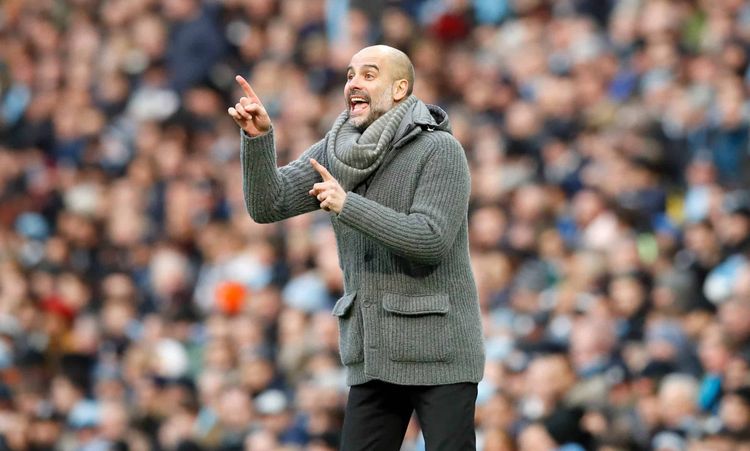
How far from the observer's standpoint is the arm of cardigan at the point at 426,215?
505 centimetres

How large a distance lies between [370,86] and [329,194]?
48cm

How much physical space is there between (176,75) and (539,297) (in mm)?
5314

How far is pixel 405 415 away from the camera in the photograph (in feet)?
18.0

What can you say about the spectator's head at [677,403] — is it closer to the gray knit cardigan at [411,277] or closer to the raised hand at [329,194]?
the gray knit cardigan at [411,277]

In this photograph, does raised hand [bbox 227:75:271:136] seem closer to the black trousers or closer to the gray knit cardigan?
the gray knit cardigan

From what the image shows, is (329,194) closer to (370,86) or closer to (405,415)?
(370,86)

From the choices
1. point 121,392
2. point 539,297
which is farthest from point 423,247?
point 121,392

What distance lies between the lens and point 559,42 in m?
12.4

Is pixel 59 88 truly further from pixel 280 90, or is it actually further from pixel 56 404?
pixel 56 404

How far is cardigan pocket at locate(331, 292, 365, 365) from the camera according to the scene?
5332mm

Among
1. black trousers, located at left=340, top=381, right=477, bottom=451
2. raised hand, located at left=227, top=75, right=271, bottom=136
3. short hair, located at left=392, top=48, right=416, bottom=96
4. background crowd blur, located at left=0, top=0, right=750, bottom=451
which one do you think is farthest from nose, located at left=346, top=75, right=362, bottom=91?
background crowd blur, located at left=0, top=0, right=750, bottom=451

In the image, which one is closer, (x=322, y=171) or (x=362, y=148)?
(x=322, y=171)

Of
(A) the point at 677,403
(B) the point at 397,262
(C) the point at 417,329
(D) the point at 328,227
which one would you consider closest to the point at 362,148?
(B) the point at 397,262

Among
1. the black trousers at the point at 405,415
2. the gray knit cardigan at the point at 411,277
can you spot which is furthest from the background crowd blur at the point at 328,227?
the gray knit cardigan at the point at 411,277
